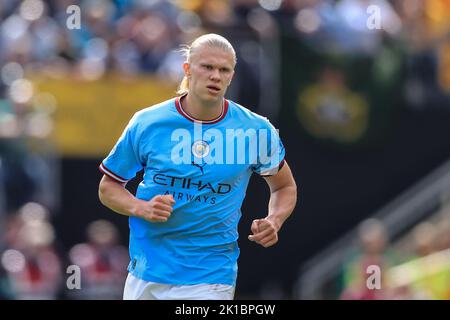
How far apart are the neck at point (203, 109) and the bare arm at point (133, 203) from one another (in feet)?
1.98

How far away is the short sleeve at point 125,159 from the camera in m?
7.50

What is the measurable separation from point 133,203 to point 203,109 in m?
0.70

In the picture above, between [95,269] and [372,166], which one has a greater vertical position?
[372,166]

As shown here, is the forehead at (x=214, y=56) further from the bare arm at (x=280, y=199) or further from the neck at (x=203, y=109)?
the bare arm at (x=280, y=199)

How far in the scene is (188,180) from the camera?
7.45 m

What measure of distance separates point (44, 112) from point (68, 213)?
1.28m

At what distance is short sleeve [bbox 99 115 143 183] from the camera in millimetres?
7496

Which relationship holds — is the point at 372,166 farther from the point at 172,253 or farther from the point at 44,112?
the point at 172,253

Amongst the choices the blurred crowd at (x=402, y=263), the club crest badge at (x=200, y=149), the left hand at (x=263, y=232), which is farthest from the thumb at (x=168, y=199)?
the blurred crowd at (x=402, y=263)

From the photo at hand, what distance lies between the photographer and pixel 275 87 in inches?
592

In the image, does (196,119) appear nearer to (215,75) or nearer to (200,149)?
(200,149)

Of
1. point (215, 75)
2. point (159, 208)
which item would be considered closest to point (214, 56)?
point (215, 75)

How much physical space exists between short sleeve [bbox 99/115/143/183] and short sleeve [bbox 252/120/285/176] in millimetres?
723
